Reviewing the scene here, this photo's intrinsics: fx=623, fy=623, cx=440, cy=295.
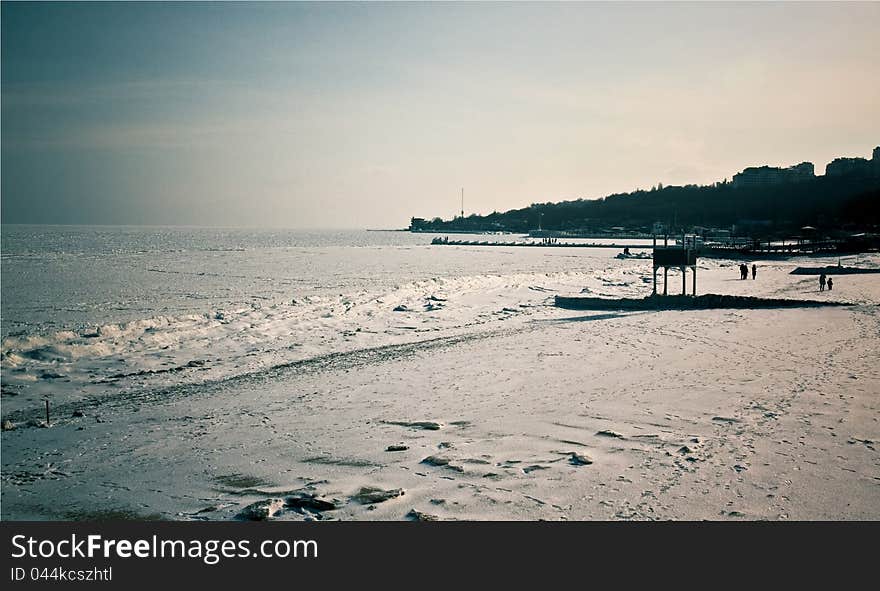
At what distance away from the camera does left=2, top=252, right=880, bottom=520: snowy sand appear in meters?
7.13

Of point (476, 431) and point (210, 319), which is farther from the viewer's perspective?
point (210, 319)

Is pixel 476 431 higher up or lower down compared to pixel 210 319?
lower down

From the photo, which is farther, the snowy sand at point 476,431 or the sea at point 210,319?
the sea at point 210,319

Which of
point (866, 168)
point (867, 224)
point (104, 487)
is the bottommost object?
point (104, 487)

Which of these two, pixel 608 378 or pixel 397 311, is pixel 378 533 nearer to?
pixel 608 378

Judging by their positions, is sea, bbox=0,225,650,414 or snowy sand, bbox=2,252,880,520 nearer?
snowy sand, bbox=2,252,880,520

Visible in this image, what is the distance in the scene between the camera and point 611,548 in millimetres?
5812

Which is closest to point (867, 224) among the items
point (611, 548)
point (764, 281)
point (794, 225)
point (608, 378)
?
point (794, 225)

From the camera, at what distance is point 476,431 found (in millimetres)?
9891

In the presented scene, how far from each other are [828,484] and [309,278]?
41.2 meters

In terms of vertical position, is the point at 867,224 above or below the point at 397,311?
above

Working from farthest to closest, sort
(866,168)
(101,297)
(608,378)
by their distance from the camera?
(866,168) → (101,297) → (608,378)

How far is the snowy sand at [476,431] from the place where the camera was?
713 centimetres

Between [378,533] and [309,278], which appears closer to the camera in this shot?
[378,533]
